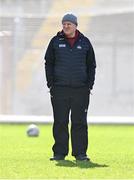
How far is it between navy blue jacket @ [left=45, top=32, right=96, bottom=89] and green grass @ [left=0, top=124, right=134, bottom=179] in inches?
35.0

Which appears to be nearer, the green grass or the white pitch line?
the green grass

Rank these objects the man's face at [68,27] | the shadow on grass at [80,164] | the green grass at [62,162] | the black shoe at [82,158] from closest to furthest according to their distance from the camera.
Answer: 1. the green grass at [62,162]
2. the shadow on grass at [80,164]
3. the man's face at [68,27]
4. the black shoe at [82,158]

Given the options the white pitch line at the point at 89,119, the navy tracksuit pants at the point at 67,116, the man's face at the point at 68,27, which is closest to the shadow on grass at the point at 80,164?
the navy tracksuit pants at the point at 67,116

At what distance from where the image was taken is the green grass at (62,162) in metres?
7.63

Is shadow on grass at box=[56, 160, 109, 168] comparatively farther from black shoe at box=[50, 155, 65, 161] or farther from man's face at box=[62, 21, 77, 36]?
man's face at box=[62, 21, 77, 36]

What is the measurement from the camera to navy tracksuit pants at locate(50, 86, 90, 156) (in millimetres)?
9055

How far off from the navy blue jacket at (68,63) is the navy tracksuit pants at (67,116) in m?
0.09

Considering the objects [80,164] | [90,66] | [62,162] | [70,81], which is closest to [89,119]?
[90,66]

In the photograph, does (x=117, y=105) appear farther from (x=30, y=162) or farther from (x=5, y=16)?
(x=30, y=162)

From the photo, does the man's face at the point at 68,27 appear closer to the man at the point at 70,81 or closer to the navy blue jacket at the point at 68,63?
the man at the point at 70,81

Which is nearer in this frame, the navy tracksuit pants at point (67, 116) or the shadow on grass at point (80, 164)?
the shadow on grass at point (80, 164)

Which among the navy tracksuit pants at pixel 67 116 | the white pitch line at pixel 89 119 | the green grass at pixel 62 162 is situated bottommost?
the white pitch line at pixel 89 119

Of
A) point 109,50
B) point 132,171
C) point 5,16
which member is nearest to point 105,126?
point 109,50

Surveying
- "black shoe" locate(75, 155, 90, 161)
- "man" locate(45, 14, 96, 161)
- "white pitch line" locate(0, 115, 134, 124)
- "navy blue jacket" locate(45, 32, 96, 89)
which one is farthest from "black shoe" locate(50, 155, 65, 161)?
"white pitch line" locate(0, 115, 134, 124)
